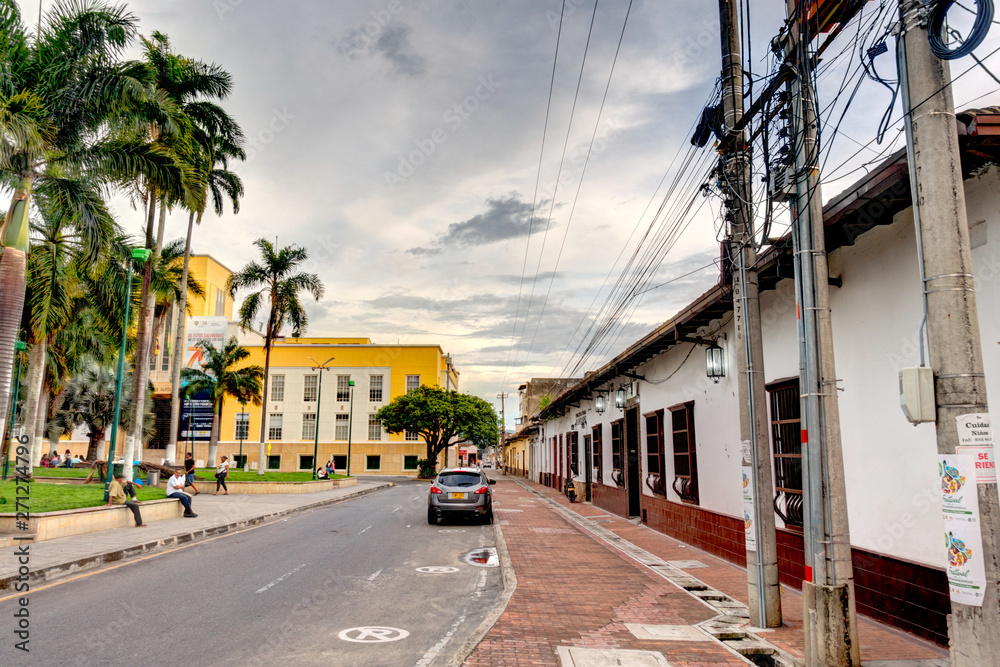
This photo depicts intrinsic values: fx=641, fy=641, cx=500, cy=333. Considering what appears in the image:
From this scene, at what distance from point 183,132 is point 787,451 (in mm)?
20559

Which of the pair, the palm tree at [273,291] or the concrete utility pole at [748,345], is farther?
the palm tree at [273,291]

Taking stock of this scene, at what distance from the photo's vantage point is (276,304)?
3597 centimetres

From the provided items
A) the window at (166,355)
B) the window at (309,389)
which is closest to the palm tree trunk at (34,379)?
the window at (166,355)

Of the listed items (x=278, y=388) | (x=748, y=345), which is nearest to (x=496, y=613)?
(x=748, y=345)

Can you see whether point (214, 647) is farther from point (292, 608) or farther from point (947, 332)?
point (947, 332)

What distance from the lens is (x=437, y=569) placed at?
1137cm

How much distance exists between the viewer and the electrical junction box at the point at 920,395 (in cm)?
454

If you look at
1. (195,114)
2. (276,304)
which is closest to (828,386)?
(195,114)

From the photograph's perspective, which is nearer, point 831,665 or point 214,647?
point 831,665

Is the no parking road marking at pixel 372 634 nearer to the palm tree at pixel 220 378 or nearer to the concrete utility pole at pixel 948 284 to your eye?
the concrete utility pole at pixel 948 284

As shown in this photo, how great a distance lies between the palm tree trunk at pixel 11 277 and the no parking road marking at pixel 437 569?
940cm

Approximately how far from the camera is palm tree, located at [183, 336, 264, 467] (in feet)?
160

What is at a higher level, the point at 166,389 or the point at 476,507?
the point at 166,389

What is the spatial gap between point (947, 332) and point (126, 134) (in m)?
19.3
